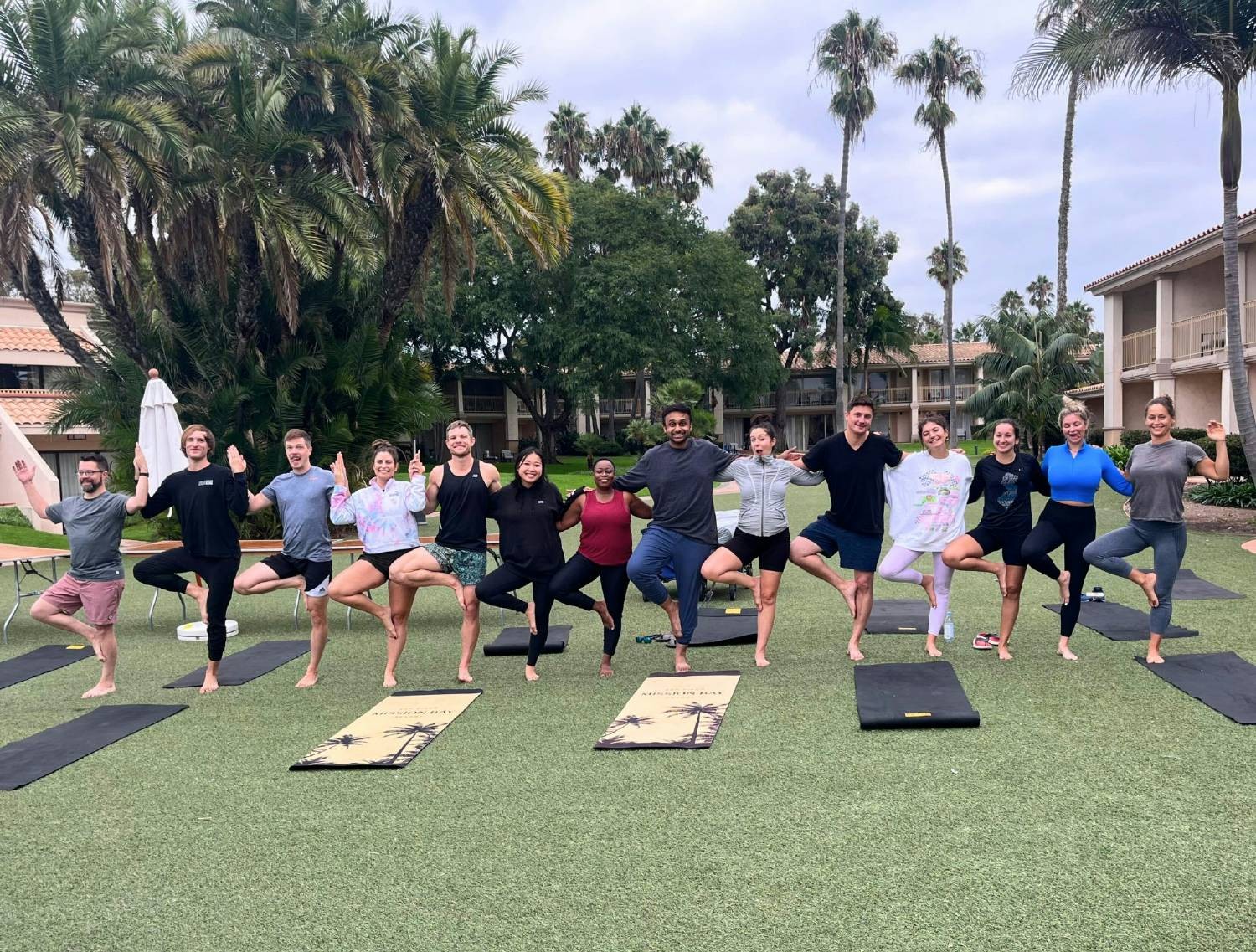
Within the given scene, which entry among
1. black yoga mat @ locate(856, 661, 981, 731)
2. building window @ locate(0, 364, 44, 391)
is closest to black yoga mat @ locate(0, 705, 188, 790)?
black yoga mat @ locate(856, 661, 981, 731)

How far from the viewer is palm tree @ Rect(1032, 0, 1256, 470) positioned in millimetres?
12867

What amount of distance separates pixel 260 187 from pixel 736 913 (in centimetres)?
1430

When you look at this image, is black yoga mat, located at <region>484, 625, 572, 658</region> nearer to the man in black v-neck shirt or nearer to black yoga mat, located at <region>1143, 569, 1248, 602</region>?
the man in black v-neck shirt

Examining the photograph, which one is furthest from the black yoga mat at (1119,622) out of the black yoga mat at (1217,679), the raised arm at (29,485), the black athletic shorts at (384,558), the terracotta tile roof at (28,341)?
the terracotta tile roof at (28,341)

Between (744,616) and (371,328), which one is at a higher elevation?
(371,328)

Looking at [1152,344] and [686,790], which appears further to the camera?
[1152,344]

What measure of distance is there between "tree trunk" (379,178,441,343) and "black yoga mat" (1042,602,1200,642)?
1268cm

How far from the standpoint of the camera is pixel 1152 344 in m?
26.6

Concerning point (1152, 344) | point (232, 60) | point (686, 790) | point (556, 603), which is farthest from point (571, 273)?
point (686, 790)

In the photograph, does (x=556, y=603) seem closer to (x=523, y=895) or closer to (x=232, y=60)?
(x=523, y=895)

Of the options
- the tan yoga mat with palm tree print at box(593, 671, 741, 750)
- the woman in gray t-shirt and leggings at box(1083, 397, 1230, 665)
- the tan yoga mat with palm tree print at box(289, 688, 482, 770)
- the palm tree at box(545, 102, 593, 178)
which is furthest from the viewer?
the palm tree at box(545, 102, 593, 178)

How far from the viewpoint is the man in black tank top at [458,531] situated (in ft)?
22.6

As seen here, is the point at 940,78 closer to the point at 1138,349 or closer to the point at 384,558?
the point at 1138,349

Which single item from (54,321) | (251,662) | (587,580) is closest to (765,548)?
(587,580)
